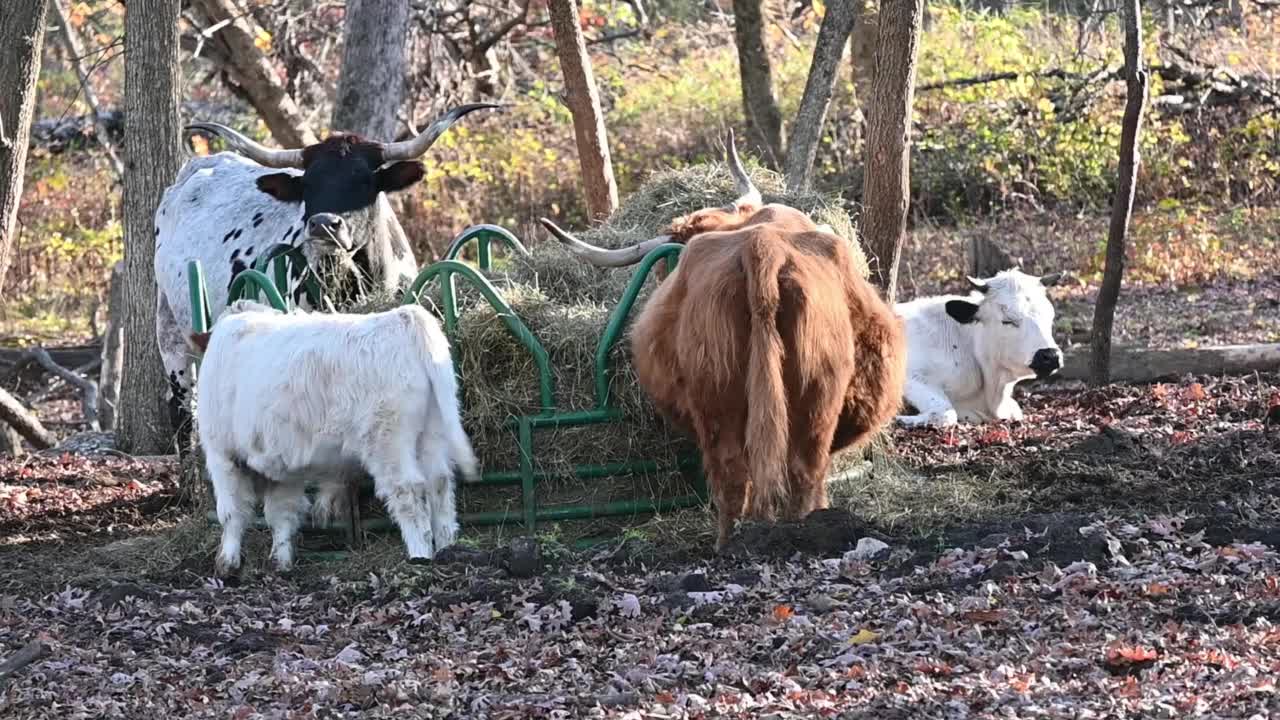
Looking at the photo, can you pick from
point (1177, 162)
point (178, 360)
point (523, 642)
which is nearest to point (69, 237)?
point (178, 360)

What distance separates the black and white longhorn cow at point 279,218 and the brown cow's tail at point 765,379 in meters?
2.87

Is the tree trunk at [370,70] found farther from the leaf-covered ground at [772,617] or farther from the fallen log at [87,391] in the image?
the leaf-covered ground at [772,617]

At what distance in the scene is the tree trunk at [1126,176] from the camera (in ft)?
36.1

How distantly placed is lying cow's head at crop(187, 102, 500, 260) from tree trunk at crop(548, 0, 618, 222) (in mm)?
2595

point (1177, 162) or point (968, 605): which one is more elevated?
point (1177, 162)

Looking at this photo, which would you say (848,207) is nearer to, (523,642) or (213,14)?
(213,14)

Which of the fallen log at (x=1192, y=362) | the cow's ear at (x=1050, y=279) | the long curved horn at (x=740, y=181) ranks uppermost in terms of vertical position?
the long curved horn at (x=740, y=181)

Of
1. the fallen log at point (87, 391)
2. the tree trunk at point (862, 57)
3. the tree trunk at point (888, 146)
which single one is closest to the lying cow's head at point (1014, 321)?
the tree trunk at point (888, 146)

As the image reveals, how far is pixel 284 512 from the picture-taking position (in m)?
8.02

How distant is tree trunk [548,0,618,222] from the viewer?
12.5m

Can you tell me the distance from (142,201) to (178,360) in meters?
1.27

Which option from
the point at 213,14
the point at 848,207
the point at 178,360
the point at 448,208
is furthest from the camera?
the point at 448,208

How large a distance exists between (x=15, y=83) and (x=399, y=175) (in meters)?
2.72

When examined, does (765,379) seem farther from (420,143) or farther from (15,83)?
(15,83)
